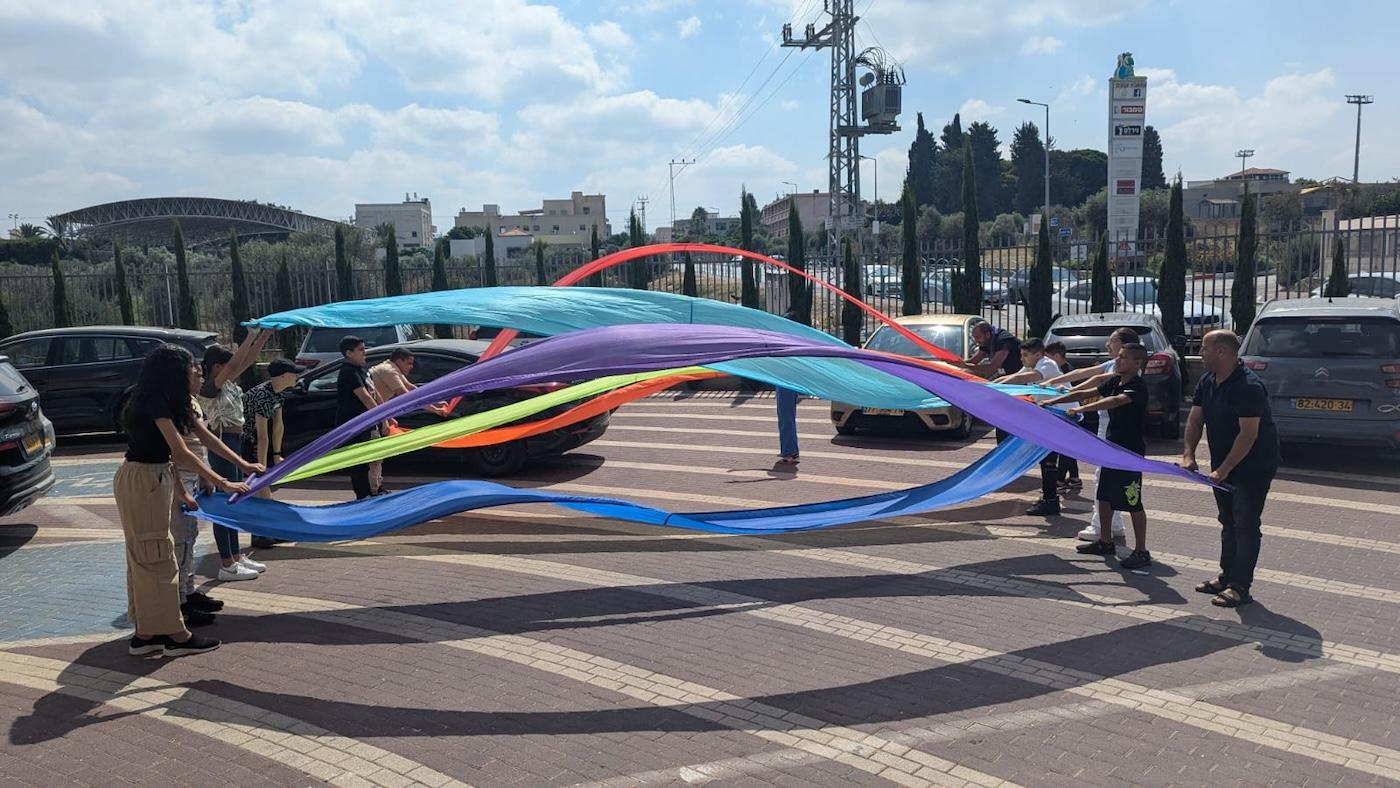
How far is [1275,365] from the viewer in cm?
1071

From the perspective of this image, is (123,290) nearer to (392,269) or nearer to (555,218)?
(392,269)

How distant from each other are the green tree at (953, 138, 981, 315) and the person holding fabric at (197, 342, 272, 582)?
16847 mm

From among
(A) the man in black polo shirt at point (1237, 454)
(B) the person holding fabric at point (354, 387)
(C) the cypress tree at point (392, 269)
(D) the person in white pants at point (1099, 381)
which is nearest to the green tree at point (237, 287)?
(C) the cypress tree at point (392, 269)

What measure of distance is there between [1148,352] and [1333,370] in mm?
2196

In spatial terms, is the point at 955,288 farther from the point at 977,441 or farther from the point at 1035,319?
the point at 977,441

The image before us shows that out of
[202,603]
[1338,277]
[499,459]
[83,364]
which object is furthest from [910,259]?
[202,603]

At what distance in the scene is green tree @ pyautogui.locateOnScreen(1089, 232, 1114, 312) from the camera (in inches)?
746

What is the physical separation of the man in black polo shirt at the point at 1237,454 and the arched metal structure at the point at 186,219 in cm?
7633

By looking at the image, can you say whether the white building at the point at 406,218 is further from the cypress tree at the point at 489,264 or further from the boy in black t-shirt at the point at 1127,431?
the boy in black t-shirt at the point at 1127,431

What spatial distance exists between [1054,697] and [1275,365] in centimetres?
736

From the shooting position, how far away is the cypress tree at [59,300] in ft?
77.3

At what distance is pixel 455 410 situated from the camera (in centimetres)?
1104

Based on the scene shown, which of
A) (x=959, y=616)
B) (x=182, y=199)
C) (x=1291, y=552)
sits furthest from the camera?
(x=182, y=199)

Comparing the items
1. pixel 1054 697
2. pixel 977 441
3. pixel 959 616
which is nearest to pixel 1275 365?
pixel 977 441
